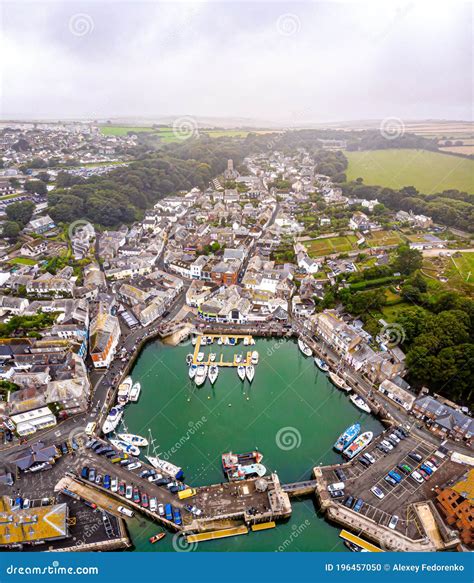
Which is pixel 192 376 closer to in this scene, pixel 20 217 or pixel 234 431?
pixel 234 431

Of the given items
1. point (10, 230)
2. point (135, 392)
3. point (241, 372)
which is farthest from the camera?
point (10, 230)

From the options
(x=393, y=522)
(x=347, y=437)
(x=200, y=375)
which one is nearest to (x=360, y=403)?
(x=347, y=437)

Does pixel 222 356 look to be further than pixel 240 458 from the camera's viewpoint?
Yes

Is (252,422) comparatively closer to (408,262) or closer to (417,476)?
(417,476)

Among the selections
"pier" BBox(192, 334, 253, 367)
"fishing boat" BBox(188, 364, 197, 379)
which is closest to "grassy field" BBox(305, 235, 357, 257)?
"pier" BBox(192, 334, 253, 367)

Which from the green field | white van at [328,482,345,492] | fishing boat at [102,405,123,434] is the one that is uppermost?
the green field

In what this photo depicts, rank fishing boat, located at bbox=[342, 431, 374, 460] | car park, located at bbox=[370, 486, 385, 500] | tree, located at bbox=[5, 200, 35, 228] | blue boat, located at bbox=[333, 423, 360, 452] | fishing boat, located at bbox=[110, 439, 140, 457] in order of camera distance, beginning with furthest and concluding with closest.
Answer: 1. tree, located at bbox=[5, 200, 35, 228]
2. blue boat, located at bbox=[333, 423, 360, 452]
3. fishing boat, located at bbox=[342, 431, 374, 460]
4. fishing boat, located at bbox=[110, 439, 140, 457]
5. car park, located at bbox=[370, 486, 385, 500]

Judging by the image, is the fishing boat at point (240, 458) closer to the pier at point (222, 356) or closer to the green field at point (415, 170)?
the pier at point (222, 356)

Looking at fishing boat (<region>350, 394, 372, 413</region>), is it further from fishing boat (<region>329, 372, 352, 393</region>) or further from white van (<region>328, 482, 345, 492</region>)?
white van (<region>328, 482, 345, 492</region>)
